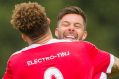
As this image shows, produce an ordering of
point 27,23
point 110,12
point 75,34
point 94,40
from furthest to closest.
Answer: point 110,12
point 94,40
point 75,34
point 27,23

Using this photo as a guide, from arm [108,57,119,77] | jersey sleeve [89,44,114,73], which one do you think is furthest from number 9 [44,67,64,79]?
arm [108,57,119,77]

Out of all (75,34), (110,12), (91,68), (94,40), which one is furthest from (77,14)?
(110,12)

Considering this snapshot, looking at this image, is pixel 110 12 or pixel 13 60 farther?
pixel 110 12

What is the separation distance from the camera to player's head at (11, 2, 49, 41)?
9.27 metres

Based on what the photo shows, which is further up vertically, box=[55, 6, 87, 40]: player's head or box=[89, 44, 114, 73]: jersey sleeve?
box=[55, 6, 87, 40]: player's head

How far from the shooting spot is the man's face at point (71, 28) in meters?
10.1

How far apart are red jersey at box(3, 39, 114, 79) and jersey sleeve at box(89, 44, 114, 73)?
6cm

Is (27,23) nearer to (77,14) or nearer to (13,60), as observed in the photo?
(13,60)

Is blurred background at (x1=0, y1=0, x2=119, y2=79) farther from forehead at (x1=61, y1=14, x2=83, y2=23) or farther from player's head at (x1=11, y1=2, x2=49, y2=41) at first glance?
player's head at (x1=11, y1=2, x2=49, y2=41)

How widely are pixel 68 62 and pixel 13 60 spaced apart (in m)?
0.56

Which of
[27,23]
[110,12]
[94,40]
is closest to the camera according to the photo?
[27,23]

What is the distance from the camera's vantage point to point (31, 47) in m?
9.39

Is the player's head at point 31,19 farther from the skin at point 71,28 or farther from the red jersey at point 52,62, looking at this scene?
the skin at point 71,28

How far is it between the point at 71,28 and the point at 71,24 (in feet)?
0.19
